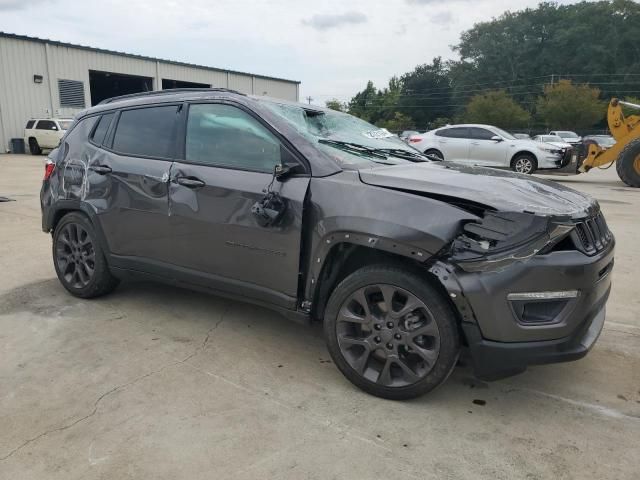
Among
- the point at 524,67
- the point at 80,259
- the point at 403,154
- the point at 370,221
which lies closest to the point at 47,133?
the point at 80,259

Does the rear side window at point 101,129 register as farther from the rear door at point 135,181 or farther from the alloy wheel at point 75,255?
the alloy wheel at point 75,255

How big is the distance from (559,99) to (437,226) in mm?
56546

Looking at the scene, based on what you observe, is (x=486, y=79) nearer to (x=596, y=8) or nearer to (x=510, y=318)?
(x=596, y=8)

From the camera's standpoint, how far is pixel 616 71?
231 ft

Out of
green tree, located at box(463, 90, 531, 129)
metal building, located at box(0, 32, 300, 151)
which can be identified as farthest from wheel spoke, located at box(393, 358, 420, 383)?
green tree, located at box(463, 90, 531, 129)

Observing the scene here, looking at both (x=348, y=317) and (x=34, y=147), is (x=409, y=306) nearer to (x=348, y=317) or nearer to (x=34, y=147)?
(x=348, y=317)

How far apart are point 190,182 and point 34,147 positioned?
1003 inches

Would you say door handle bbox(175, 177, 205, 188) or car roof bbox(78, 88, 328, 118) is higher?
car roof bbox(78, 88, 328, 118)

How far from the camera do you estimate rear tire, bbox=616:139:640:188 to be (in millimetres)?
13352

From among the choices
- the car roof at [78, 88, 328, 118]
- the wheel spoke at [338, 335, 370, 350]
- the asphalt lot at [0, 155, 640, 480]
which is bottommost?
the asphalt lot at [0, 155, 640, 480]

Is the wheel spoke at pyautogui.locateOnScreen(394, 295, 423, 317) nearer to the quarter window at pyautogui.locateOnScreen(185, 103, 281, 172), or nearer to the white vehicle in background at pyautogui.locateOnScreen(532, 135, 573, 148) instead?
the quarter window at pyautogui.locateOnScreen(185, 103, 281, 172)

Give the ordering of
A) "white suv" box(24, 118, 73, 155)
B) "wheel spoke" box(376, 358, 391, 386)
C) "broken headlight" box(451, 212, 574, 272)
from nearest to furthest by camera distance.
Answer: "broken headlight" box(451, 212, 574, 272) < "wheel spoke" box(376, 358, 391, 386) < "white suv" box(24, 118, 73, 155)

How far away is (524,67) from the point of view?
79375 mm

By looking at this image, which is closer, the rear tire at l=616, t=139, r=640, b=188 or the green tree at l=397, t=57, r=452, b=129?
the rear tire at l=616, t=139, r=640, b=188
